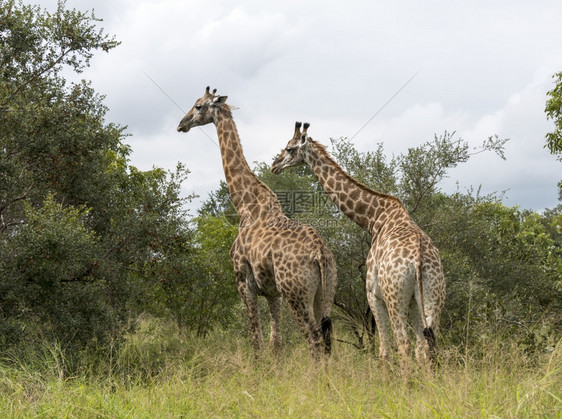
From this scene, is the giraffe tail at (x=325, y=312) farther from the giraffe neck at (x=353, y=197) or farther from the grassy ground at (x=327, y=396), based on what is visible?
the giraffe neck at (x=353, y=197)

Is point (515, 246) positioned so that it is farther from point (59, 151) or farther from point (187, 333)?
point (59, 151)

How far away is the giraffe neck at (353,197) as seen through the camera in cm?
939

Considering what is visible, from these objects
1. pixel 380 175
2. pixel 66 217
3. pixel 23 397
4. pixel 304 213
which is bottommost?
pixel 23 397

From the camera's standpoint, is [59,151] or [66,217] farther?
[59,151]

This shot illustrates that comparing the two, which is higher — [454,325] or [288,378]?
[454,325]

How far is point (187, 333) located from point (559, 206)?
130 ft

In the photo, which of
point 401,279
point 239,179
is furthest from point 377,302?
point 239,179

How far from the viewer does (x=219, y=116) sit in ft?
37.9

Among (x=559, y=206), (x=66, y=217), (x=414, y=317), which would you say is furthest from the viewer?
(x=559, y=206)

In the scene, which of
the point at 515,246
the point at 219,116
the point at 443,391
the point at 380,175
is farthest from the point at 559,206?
the point at 443,391

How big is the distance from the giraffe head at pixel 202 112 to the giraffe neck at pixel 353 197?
228 centimetres

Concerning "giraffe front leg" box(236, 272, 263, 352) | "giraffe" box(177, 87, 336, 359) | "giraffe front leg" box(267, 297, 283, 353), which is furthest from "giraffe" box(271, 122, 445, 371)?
"giraffe front leg" box(236, 272, 263, 352)

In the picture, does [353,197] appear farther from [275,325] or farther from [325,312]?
[275,325]

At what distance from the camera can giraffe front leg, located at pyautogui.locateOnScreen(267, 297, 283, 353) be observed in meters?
9.69
